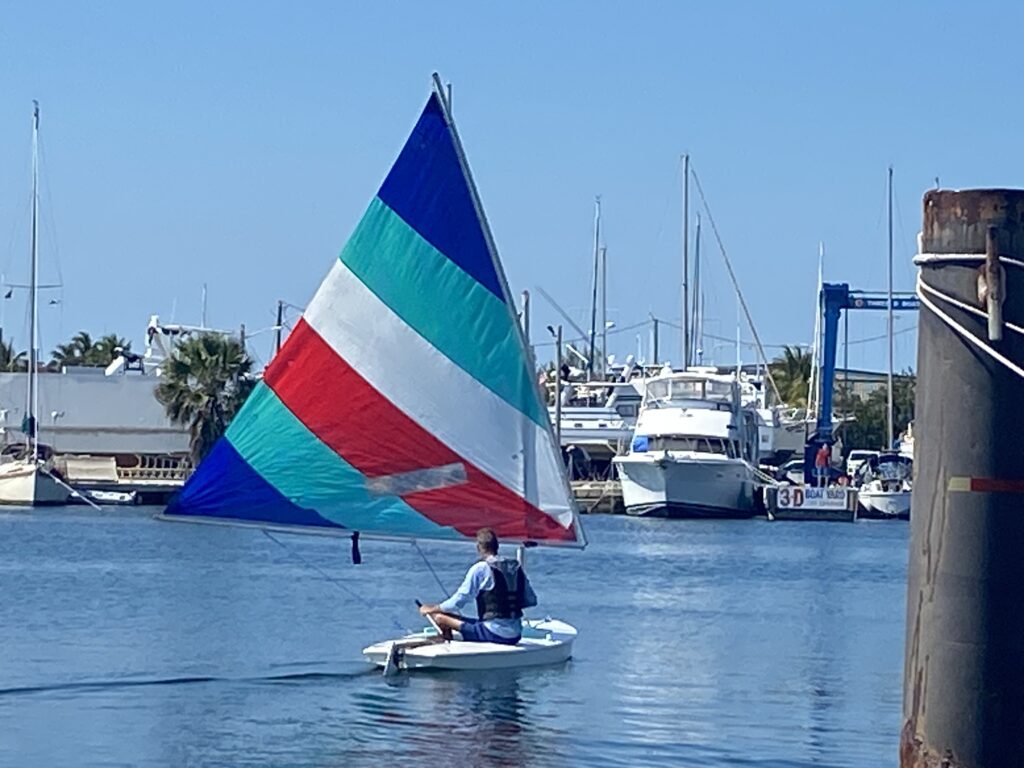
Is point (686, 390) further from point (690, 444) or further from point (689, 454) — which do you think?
point (689, 454)

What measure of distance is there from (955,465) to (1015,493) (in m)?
0.22

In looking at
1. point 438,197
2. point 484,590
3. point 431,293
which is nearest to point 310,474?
point 431,293

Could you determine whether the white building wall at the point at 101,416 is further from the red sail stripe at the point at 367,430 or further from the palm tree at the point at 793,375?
the red sail stripe at the point at 367,430

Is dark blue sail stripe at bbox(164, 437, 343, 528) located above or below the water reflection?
above

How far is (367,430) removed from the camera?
2042 centimetres

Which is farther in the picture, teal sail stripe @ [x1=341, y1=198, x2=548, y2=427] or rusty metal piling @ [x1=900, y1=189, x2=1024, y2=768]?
teal sail stripe @ [x1=341, y1=198, x2=548, y2=427]

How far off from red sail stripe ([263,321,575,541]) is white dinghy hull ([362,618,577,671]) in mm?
1237

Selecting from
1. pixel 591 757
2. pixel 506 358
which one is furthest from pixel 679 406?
pixel 591 757

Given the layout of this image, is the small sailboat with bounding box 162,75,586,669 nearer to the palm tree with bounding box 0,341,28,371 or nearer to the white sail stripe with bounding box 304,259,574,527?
the white sail stripe with bounding box 304,259,574,527

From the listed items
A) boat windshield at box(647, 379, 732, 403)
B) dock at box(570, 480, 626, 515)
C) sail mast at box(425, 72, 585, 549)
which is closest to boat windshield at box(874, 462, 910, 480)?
dock at box(570, 480, 626, 515)

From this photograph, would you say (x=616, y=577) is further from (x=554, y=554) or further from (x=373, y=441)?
(x=373, y=441)

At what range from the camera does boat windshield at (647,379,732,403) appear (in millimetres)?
73750

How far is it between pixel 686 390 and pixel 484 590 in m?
55.7

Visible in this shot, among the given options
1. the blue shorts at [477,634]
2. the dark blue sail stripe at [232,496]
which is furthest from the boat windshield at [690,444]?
the blue shorts at [477,634]
